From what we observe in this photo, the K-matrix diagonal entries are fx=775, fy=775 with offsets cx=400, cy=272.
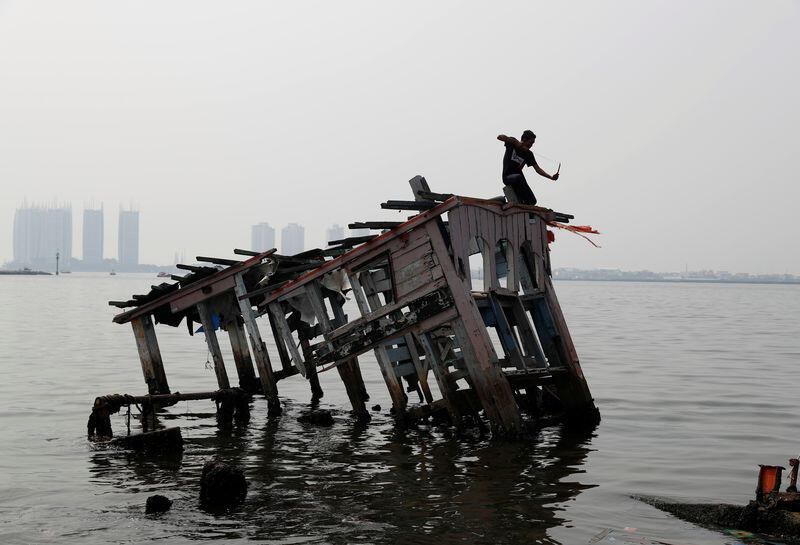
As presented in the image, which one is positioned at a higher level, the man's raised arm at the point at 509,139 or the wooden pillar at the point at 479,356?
the man's raised arm at the point at 509,139

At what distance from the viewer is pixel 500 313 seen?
45.3ft

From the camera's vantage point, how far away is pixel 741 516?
891cm

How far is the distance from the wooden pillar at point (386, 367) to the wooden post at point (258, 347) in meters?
3.27

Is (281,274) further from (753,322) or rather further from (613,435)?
(753,322)

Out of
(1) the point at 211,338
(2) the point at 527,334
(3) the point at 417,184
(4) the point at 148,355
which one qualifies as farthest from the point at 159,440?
(2) the point at 527,334

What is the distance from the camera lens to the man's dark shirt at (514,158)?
14273 millimetres

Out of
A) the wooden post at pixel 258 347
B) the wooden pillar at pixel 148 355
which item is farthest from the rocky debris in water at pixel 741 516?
the wooden pillar at pixel 148 355

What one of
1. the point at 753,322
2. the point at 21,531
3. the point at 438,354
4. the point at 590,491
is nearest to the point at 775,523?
Answer: the point at 590,491

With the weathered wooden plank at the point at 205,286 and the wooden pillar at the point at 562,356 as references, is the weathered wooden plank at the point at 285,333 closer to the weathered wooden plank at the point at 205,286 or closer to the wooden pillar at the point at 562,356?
the weathered wooden plank at the point at 205,286

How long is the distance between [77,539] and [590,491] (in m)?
6.61

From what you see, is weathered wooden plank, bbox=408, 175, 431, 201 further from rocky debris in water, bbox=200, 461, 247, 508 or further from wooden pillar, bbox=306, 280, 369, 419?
rocky debris in water, bbox=200, 461, 247, 508

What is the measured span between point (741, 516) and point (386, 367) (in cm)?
645

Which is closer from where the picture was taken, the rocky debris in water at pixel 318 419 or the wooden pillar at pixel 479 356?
the wooden pillar at pixel 479 356

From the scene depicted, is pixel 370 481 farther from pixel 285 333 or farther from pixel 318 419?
pixel 318 419
